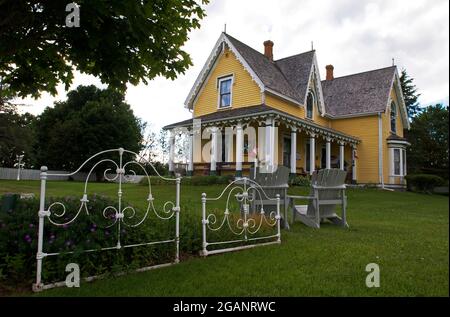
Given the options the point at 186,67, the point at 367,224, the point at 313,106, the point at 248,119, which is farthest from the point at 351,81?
the point at 186,67

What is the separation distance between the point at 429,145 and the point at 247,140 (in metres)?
21.7

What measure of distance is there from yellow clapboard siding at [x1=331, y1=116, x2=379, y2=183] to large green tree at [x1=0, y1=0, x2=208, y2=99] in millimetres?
21008

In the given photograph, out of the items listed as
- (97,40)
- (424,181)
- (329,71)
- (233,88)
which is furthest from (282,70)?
(97,40)

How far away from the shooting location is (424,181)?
23250mm

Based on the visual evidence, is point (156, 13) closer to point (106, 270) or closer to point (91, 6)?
point (91, 6)

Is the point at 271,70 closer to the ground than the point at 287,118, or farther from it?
farther from it

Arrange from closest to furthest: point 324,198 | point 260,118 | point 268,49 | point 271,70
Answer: point 324,198
point 260,118
point 271,70
point 268,49

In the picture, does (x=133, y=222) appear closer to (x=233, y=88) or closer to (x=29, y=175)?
(x=233, y=88)

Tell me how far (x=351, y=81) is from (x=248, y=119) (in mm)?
13543

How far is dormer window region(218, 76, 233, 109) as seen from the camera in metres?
21.9

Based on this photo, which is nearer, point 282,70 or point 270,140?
point 270,140

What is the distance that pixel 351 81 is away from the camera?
28219 millimetres

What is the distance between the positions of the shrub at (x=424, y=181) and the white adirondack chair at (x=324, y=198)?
17.5m
